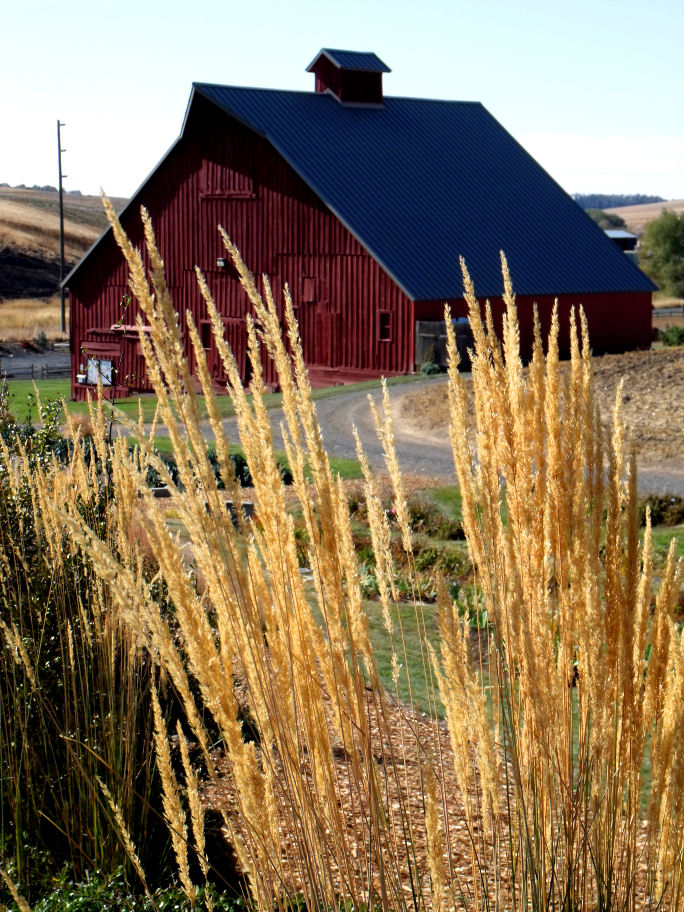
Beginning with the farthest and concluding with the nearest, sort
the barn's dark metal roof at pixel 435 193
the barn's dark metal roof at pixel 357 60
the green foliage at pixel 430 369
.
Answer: the barn's dark metal roof at pixel 357 60
the barn's dark metal roof at pixel 435 193
the green foliage at pixel 430 369

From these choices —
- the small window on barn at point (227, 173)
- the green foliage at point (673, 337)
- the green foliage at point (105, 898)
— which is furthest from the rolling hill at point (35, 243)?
the green foliage at point (105, 898)

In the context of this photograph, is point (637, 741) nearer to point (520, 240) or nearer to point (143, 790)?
point (143, 790)

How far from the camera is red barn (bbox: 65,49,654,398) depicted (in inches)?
1046

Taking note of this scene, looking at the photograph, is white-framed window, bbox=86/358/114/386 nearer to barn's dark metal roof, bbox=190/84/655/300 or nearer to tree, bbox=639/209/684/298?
barn's dark metal roof, bbox=190/84/655/300

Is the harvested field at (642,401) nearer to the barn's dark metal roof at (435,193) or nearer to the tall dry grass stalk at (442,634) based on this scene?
the barn's dark metal roof at (435,193)

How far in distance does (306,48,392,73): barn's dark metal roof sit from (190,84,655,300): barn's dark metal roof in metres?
1.02

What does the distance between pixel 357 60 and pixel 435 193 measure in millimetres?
4571

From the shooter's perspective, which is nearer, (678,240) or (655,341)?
(655,341)

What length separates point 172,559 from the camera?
210 cm

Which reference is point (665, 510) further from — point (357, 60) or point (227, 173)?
point (357, 60)

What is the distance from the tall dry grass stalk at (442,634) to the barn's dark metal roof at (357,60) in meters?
28.9

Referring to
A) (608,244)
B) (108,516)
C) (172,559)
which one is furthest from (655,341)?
(172,559)

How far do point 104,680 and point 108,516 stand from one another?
2.68ft

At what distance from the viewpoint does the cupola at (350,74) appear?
2995 centimetres
